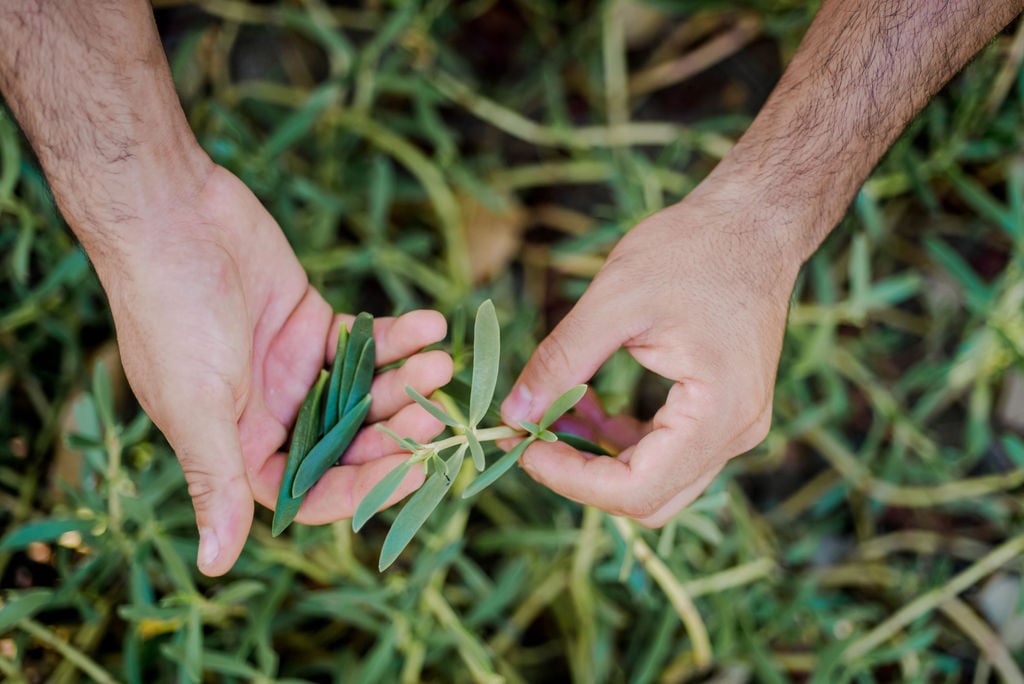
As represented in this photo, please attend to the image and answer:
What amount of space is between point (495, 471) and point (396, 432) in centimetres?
17

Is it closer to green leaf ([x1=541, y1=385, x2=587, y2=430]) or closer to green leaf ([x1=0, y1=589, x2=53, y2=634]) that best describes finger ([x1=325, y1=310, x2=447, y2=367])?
green leaf ([x1=541, y1=385, x2=587, y2=430])

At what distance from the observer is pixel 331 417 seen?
1.13 m

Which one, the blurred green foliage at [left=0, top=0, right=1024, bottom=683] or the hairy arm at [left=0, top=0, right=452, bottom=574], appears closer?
the hairy arm at [left=0, top=0, right=452, bottom=574]

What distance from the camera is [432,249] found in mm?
2045

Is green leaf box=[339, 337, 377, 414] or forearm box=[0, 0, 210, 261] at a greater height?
forearm box=[0, 0, 210, 261]

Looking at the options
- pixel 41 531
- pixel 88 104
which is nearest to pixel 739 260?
pixel 88 104

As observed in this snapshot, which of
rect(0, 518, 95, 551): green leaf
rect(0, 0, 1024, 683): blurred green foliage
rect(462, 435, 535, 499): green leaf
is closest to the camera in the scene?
rect(462, 435, 535, 499): green leaf

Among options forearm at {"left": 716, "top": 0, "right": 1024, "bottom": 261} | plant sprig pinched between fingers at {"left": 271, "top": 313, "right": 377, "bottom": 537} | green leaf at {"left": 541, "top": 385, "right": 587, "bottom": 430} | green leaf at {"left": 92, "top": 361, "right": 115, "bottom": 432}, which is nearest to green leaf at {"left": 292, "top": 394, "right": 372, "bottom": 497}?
plant sprig pinched between fingers at {"left": 271, "top": 313, "right": 377, "bottom": 537}

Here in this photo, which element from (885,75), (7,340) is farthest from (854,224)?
(7,340)

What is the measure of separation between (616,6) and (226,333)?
3.90 feet

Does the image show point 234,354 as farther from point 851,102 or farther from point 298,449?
point 851,102

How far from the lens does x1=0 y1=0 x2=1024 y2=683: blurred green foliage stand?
1398mm

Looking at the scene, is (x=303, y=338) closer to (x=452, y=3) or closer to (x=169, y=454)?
(x=169, y=454)

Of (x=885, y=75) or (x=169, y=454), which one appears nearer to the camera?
(x=885, y=75)
